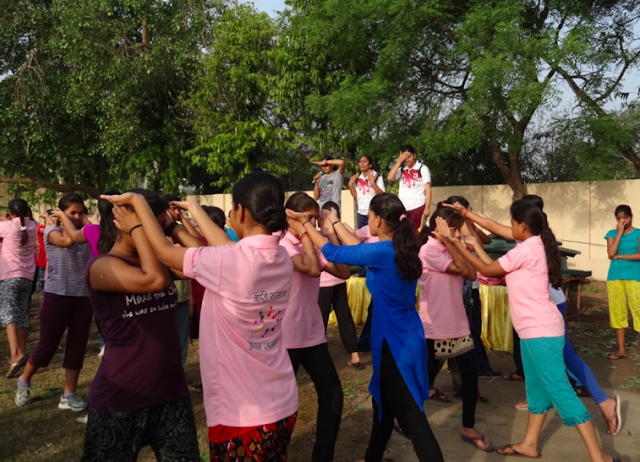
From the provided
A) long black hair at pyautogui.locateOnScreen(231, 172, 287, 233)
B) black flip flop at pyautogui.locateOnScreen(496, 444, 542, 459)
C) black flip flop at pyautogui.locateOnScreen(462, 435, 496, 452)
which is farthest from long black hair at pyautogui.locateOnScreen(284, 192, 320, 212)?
black flip flop at pyautogui.locateOnScreen(496, 444, 542, 459)

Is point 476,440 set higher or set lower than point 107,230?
lower

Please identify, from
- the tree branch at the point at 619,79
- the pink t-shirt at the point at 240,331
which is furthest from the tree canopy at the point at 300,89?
the pink t-shirt at the point at 240,331

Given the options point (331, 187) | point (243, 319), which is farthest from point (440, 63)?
point (243, 319)

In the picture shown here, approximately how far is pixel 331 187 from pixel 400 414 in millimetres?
6128

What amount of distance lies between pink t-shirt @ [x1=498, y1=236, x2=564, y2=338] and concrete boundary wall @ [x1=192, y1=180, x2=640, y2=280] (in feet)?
30.0

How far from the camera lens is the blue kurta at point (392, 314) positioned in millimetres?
3465

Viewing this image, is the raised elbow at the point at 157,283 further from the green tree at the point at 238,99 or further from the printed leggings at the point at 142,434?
the green tree at the point at 238,99

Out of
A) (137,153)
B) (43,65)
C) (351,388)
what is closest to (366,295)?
(351,388)

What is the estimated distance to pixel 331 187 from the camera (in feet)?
30.6

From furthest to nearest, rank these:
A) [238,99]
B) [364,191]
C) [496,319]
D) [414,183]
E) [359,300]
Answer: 1. [238,99]
2. [364,191]
3. [359,300]
4. [414,183]
5. [496,319]

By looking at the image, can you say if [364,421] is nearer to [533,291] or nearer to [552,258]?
[533,291]

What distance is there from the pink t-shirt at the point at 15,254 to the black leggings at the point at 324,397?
4153mm

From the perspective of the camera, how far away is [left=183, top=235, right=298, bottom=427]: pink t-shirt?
2422 millimetres

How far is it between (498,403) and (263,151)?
40.6ft
